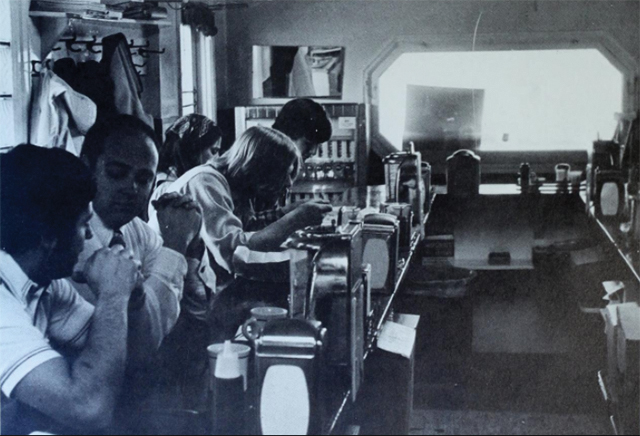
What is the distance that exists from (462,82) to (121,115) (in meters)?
3.84

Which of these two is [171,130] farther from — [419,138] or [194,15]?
[419,138]

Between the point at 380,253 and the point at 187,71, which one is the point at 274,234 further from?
the point at 187,71

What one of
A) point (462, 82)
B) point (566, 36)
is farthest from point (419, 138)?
point (566, 36)

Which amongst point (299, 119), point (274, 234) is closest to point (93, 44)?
point (274, 234)

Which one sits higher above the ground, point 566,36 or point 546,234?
point 566,36

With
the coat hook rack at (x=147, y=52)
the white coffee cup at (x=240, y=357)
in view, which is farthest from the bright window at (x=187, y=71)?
the white coffee cup at (x=240, y=357)

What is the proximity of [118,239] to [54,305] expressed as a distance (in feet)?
0.80

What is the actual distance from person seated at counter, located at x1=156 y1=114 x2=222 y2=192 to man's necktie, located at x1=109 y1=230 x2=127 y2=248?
23 cm

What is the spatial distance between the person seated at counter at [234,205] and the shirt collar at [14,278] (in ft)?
1.56

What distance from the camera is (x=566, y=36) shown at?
16.7ft

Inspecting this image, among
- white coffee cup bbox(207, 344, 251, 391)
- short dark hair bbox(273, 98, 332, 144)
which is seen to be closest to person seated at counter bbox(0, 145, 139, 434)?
white coffee cup bbox(207, 344, 251, 391)

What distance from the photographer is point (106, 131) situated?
1.81m

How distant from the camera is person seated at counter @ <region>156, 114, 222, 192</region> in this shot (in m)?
2.08

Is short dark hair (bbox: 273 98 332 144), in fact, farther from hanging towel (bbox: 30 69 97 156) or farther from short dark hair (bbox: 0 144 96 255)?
Answer: short dark hair (bbox: 0 144 96 255)
